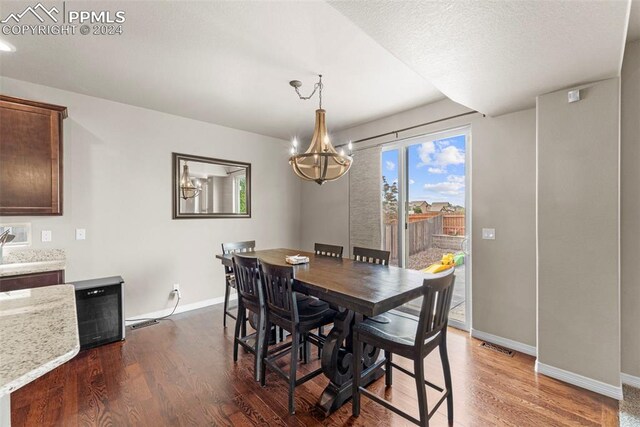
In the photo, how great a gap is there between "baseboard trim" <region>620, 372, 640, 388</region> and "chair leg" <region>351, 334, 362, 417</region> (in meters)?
2.10

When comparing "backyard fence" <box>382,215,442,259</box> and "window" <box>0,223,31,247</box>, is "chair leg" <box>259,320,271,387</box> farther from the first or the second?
"window" <box>0,223,31,247</box>

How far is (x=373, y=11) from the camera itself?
144cm

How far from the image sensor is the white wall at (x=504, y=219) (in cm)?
272

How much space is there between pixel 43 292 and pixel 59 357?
33.6 inches

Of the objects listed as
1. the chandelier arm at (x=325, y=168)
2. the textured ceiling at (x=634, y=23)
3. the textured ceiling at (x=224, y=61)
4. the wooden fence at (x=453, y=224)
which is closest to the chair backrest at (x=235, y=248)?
the chandelier arm at (x=325, y=168)

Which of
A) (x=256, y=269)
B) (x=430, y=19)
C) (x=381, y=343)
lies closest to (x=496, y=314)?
(x=381, y=343)

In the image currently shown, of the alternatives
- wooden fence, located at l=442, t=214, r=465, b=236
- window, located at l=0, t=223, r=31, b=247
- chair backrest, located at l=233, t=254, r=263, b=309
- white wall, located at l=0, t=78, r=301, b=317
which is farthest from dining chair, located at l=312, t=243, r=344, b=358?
window, located at l=0, t=223, r=31, b=247

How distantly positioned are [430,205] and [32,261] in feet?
14.5

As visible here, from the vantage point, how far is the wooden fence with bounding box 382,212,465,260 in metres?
3.33

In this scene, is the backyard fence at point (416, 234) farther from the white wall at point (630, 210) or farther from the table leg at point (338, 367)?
the table leg at point (338, 367)

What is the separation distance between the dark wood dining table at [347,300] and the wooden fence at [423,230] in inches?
52.4

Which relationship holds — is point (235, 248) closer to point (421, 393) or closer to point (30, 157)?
point (30, 157)

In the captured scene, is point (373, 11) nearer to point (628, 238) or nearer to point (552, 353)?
point (628, 238)

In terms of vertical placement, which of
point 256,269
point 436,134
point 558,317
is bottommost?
point 558,317
